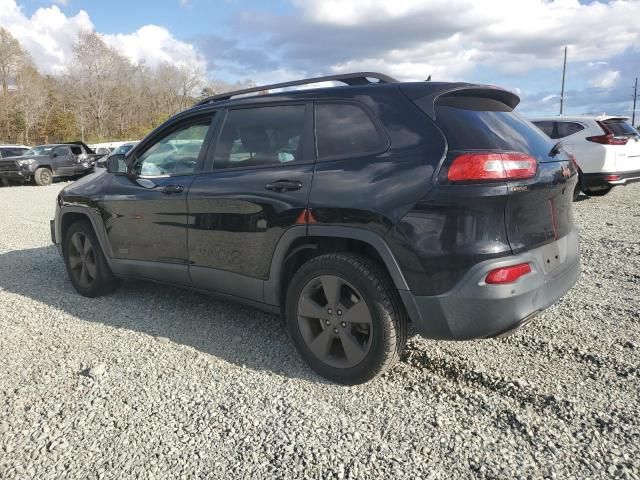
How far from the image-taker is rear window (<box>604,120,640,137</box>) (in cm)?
944

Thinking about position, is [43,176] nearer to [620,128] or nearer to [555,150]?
[620,128]

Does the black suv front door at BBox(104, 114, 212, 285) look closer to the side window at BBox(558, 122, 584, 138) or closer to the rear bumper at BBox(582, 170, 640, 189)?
the rear bumper at BBox(582, 170, 640, 189)

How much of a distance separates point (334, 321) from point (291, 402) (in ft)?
1.70

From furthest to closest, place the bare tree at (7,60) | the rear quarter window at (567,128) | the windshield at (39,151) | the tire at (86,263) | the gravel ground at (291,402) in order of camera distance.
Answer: the bare tree at (7,60), the windshield at (39,151), the rear quarter window at (567,128), the tire at (86,263), the gravel ground at (291,402)

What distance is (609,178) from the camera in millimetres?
9273

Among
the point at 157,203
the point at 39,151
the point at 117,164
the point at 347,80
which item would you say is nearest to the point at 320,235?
the point at 347,80

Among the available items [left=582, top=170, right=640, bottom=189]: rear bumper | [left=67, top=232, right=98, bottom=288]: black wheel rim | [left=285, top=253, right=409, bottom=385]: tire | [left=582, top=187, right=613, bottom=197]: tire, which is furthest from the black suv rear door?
[left=582, top=187, right=613, bottom=197]: tire

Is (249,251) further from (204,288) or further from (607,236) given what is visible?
(607,236)

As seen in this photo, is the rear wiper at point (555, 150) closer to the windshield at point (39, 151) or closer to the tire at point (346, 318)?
the tire at point (346, 318)

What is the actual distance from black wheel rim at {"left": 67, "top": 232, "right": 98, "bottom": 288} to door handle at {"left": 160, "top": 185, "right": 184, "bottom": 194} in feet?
4.17

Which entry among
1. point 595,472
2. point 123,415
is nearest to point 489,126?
point 595,472

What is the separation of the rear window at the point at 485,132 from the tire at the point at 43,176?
19564 mm

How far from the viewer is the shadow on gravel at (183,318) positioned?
349 cm

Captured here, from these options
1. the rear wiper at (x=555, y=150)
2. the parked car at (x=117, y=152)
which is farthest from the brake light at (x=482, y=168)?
the parked car at (x=117, y=152)
